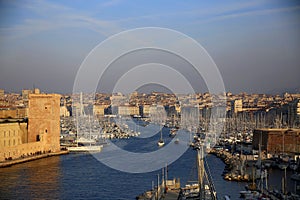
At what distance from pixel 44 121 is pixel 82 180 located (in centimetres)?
459

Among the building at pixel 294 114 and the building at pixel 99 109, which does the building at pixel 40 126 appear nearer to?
the building at pixel 294 114

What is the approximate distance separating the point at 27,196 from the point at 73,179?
141 centimetres

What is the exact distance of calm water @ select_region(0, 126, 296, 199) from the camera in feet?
21.2

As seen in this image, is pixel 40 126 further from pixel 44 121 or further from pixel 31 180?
pixel 31 180

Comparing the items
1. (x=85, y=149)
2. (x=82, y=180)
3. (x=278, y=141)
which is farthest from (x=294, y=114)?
(x=82, y=180)

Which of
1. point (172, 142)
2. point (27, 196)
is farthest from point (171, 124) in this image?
point (27, 196)

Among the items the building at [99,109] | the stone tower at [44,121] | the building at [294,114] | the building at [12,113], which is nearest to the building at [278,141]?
the building at [294,114]

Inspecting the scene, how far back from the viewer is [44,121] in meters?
11.8

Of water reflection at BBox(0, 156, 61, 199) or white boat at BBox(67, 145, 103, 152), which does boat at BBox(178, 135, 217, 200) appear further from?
white boat at BBox(67, 145, 103, 152)

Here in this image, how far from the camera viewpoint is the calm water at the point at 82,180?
6457mm

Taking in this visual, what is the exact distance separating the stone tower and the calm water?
5.36 feet

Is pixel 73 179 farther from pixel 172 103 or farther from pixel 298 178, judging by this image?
pixel 172 103

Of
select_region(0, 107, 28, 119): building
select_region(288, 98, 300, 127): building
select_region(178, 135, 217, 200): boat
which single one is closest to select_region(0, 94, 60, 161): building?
select_region(0, 107, 28, 119): building

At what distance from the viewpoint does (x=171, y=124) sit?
22.5 metres
